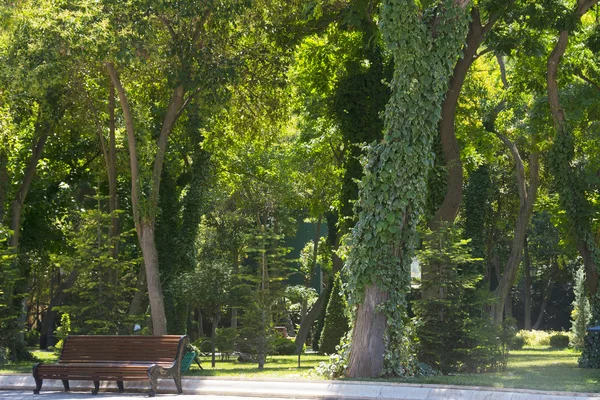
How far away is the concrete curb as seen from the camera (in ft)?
38.5

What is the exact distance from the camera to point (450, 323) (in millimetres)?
17062

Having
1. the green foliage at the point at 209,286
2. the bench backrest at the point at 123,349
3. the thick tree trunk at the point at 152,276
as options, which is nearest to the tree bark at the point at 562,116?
the green foliage at the point at 209,286

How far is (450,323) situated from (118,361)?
6635 mm

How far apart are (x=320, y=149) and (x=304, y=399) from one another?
64.9ft

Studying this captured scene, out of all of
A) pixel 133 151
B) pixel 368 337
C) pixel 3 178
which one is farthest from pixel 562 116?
pixel 3 178

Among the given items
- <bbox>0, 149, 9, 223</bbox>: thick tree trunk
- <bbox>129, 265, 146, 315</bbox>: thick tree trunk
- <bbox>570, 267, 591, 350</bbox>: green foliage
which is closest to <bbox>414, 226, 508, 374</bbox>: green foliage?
<bbox>129, 265, 146, 315</bbox>: thick tree trunk

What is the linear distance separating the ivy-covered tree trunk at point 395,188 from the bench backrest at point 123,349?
320cm

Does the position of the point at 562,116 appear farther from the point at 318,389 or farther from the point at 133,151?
the point at 318,389

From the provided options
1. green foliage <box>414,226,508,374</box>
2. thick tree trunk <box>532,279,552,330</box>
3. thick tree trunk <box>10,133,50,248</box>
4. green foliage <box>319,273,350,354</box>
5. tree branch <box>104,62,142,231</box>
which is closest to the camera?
green foliage <box>414,226,508,374</box>

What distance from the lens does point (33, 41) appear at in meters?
17.8

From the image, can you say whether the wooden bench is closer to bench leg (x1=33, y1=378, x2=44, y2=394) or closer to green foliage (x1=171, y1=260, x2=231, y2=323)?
bench leg (x1=33, y1=378, x2=44, y2=394)

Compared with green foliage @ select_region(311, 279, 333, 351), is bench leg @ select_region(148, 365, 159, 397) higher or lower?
lower

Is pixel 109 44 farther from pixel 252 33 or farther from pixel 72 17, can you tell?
pixel 252 33

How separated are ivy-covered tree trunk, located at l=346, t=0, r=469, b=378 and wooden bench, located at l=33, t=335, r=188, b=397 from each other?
319 centimetres
